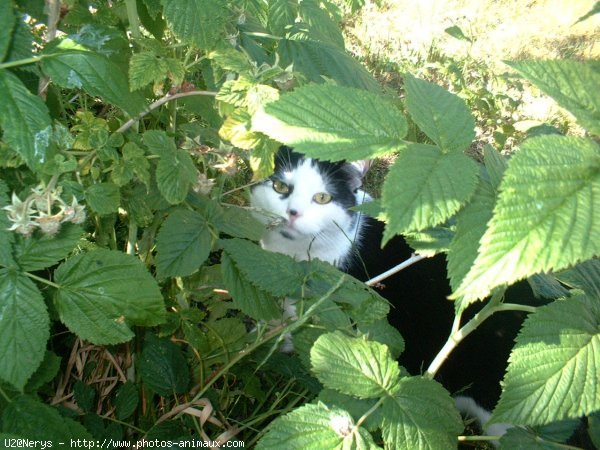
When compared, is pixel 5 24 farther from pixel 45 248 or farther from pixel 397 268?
pixel 397 268

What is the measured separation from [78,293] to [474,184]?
0.62 metres

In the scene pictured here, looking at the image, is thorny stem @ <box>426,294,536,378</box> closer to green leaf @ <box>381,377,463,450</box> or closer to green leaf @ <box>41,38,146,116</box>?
green leaf @ <box>381,377,463,450</box>

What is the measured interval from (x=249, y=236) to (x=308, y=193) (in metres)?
0.55

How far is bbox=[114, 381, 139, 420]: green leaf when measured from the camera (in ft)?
3.50

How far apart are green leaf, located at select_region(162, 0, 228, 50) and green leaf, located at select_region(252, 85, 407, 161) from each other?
0.84 feet

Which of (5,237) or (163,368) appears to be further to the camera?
(163,368)

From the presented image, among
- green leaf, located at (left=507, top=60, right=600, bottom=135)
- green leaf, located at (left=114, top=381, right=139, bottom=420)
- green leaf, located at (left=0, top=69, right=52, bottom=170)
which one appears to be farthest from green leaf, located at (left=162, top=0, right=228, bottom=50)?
green leaf, located at (left=114, top=381, right=139, bottom=420)

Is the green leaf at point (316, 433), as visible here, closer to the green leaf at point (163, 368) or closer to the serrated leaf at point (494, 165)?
the serrated leaf at point (494, 165)

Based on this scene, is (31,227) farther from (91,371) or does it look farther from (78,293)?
(91,371)

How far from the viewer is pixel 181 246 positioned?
935 millimetres

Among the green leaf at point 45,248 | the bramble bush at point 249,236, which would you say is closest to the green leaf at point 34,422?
the bramble bush at point 249,236

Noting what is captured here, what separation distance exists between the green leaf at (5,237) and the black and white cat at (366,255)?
770 millimetres

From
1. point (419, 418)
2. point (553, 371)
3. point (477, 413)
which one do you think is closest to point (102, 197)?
point (419, 418)

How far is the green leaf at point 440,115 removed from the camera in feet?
2.00
